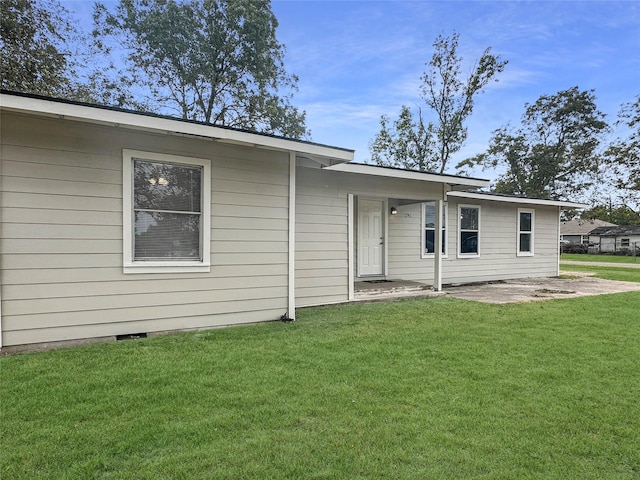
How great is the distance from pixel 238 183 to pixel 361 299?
3.39 metres

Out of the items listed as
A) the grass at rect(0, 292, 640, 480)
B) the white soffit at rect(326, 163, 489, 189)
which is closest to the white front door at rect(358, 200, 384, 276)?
the white soffit at rect(326, 163, 489, 189)

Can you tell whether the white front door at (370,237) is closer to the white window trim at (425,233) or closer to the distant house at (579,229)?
the white window trim at (425,233)

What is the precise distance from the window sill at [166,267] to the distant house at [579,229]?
46861mm

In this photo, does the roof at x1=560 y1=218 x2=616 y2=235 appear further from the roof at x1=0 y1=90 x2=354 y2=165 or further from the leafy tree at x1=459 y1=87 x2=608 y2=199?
the roof at x1=0 y1=90 x2=354 y2=165

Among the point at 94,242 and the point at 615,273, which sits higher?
the point at 94,242

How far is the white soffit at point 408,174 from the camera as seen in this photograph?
6.72 meters

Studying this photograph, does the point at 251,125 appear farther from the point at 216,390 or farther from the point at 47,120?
the point at 216,390

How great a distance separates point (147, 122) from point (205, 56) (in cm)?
1526

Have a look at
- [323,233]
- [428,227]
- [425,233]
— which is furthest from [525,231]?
[323,233]

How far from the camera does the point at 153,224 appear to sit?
4.61m

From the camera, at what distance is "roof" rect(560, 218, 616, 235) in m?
42.2

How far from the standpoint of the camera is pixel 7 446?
2.09 m

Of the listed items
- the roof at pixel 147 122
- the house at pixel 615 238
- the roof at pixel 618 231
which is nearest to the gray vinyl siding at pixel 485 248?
the roof at pixel 147 122

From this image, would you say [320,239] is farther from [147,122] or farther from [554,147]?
[554,147]
